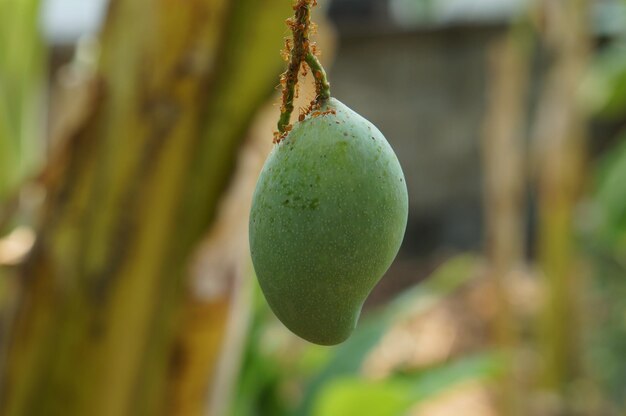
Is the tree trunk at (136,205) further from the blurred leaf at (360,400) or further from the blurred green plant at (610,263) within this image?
the blurred green plant at (610,263)

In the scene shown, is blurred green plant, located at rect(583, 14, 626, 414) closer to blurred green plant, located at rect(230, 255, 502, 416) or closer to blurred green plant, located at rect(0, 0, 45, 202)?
blurred green plant, located at rect(230, 255, 502, 416)

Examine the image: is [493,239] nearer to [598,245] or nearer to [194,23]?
[598,245]

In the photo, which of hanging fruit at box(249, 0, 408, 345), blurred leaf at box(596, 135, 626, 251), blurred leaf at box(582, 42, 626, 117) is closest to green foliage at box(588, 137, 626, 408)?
blurred leaf at box(596, 135, 626, 251)

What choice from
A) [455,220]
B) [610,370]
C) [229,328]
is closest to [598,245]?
[610,370]

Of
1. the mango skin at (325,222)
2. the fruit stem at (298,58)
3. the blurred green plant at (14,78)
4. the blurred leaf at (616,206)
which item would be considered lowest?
the mango skin at (325,222)

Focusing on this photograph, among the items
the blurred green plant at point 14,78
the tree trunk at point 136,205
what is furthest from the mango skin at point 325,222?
the blurred green plant at point 14,78

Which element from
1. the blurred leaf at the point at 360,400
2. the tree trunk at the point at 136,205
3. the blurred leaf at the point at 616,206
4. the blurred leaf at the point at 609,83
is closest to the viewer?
the tree trunk at the point at 136,205
